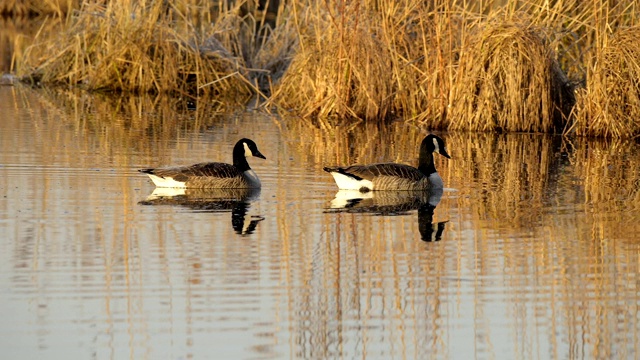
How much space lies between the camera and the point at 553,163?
15.9 metres

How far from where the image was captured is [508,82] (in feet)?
61.7

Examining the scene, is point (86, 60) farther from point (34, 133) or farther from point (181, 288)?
point (181, 288)

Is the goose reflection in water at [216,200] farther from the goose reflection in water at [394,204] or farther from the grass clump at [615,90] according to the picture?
the grass clump at [615,90]

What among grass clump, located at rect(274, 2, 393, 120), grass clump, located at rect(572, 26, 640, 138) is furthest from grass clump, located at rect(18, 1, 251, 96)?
grass clump, located at rect(572, 26, 640, 138)

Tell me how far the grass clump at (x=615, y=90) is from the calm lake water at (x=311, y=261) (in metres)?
2.26

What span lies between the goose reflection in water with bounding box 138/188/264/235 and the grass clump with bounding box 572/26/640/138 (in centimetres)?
693

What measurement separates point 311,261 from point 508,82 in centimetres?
1013

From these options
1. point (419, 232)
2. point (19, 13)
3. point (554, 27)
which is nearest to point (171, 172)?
point (419, 232)

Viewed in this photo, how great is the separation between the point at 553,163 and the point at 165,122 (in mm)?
6692

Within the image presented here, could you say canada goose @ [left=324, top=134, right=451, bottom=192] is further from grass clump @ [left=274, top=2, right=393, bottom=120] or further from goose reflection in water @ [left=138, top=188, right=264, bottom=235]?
grass clump @ [left=274, top=2, right=393, bottom=120]

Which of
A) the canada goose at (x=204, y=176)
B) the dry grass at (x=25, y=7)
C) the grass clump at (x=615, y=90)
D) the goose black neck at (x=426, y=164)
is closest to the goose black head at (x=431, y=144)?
the goose black neck at (x=426, y=164)

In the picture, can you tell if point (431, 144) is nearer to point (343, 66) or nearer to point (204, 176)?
point (204, 176)

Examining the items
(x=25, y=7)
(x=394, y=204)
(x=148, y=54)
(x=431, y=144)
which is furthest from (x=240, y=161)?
(x=25, y=7)

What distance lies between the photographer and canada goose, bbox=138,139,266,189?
12.8 m
